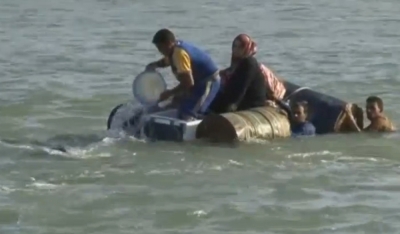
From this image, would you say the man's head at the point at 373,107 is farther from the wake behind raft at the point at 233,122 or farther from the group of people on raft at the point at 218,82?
the group of people on raft at the point at 218,82

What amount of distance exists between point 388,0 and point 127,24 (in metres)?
7.20

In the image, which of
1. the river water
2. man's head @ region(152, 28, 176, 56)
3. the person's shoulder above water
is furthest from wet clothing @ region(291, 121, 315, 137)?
man's head @ region(152, 28, 176, 56)

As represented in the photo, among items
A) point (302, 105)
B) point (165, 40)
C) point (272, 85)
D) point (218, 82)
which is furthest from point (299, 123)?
point (165, 40)

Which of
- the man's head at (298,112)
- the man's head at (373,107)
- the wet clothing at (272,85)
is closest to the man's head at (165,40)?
the wet clothing at (272,85)

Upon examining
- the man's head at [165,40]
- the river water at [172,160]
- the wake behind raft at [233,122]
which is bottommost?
the river water at [172,160]

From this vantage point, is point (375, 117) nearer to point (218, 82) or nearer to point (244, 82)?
point (244, 82)

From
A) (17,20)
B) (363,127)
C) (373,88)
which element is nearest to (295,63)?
(373,88)

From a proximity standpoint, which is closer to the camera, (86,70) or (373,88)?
(373,88)

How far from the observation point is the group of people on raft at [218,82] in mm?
13492

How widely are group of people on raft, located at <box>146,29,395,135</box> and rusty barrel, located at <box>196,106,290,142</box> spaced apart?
224 millimetres

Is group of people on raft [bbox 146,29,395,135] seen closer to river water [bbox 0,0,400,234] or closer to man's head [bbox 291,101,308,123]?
man's head [bbox 291,101,308,123]

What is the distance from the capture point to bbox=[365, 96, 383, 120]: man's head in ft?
47.9

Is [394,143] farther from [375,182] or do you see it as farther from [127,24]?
[127,24]

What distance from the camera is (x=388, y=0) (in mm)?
30203
